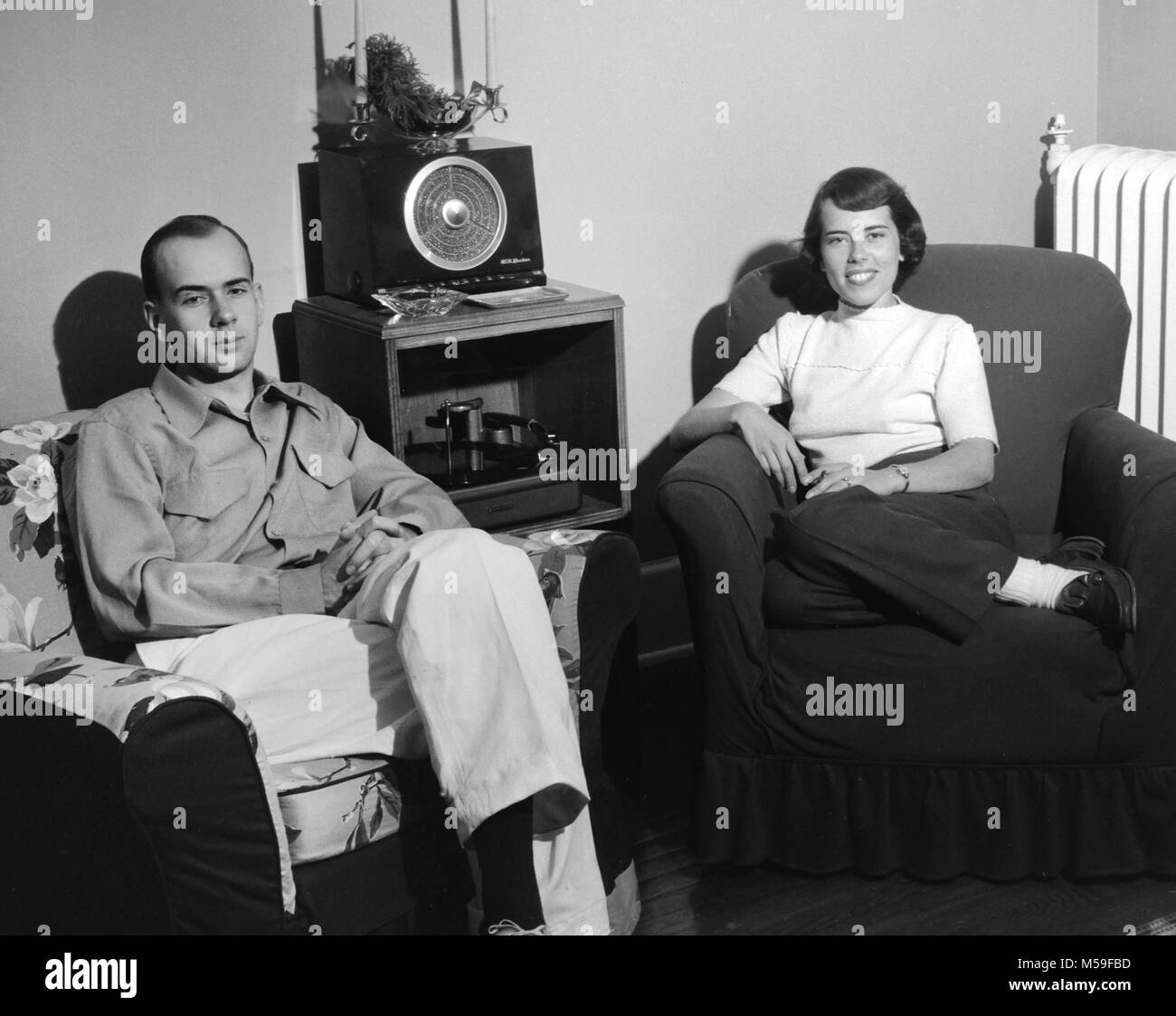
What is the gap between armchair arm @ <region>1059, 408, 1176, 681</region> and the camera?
2.09 m

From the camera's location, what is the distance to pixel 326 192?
2.47 metres

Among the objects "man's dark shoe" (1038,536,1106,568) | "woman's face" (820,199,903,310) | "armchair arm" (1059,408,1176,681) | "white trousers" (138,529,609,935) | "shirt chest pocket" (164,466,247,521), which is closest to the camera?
"white trousers" (138,529,609,935)

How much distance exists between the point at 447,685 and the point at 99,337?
102 cm

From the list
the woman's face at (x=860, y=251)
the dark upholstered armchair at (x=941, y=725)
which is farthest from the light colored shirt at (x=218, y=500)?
the woman's face at (x=860, y=251)

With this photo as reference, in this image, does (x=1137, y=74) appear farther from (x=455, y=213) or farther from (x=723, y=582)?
(x=723, y=582)

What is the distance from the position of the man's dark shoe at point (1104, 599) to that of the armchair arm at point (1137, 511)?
→ 0.03m

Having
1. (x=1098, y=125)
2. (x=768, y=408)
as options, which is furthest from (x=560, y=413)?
(x=1098, y=125)

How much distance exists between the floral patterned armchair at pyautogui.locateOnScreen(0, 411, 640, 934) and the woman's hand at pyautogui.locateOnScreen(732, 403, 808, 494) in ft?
1.39

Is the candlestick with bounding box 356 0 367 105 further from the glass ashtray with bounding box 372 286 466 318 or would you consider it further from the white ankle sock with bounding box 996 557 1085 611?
the white ankle sock with bounding box 996 557 1085 611

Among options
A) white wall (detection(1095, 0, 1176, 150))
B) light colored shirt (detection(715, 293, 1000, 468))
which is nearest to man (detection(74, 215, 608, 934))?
light colored shirt (detection(715, 293, 1000, 468))

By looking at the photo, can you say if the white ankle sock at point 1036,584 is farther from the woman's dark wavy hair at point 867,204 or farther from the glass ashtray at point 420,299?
the glass ashtray at point 420,299

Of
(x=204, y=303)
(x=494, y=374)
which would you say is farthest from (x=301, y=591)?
(x=494, y=374)

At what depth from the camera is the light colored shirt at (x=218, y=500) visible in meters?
1.89

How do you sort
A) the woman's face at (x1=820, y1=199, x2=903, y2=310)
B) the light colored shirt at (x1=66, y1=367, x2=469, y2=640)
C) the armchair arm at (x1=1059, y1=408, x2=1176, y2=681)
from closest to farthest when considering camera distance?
1. the light colored shirt at (x1=66, y1=367, x2=469, y2=640)
2. the armchair arm at (x1=1059, y1=408, x2=1176, y2=681)
3. the woman's face at (x1=820, y1=199, x2=903, y2=310)
